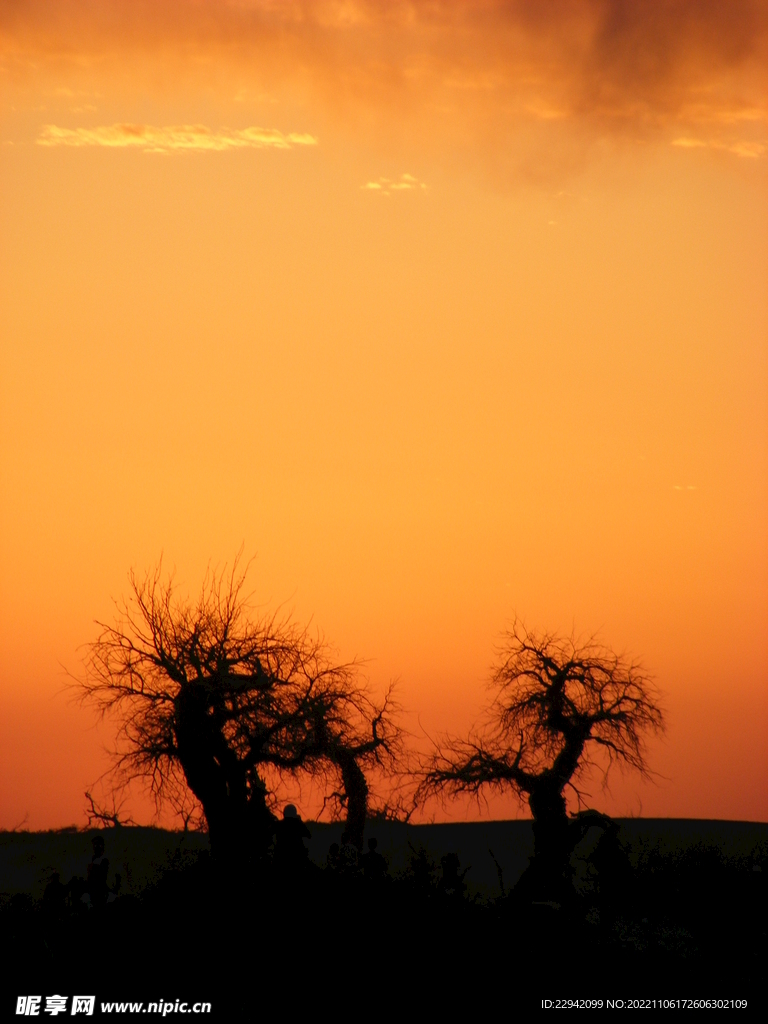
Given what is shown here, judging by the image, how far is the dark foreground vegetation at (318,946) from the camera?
1898cm

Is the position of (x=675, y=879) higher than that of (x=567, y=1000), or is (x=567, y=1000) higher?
(x=675, y=879)

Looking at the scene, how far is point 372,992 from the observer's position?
741 inches

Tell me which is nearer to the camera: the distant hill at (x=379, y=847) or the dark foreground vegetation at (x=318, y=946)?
the dark foreground vegetation at (x=318, y=946)

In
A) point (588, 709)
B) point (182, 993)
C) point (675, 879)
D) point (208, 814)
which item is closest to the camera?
point (182, 993)

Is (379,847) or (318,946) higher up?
(379,847)

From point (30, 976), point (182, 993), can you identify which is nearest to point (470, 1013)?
point (182, 993)

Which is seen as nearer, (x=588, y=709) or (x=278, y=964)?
(x=278, y=964)

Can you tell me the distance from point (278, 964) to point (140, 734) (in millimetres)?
12005

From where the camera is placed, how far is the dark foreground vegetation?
62.3 ft

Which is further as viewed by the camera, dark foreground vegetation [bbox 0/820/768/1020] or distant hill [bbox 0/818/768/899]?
distant hill [bbox 0/818/768/899]

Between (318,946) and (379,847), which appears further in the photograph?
(379,847)

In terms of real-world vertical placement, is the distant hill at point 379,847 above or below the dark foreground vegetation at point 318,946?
above

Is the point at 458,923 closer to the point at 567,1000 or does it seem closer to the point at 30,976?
the point at 567,1000

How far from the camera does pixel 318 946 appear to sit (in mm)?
19375
